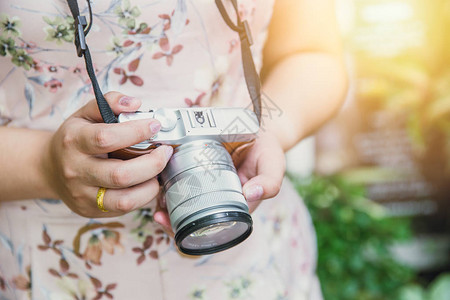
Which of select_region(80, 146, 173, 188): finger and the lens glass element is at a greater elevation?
select_region(80, 146, 173, 188): finger

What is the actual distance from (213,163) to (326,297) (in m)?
0.92

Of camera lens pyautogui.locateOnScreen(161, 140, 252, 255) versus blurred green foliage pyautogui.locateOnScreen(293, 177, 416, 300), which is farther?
blurred green foliage pyautogui.locateOnScreen(293, 177, 416, 300)

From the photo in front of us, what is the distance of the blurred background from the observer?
125cm

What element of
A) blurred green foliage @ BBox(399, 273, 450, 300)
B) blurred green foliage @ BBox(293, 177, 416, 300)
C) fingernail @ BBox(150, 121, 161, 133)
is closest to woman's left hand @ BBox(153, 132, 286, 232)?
fingernail @ BBox(150, 121, 161, 133)

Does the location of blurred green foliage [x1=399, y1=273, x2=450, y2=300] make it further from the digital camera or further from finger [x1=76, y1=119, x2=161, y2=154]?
finger [x1=76, y1=119, x2=161, y2=154]

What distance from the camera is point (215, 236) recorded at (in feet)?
1.51

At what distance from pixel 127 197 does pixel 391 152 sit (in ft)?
4.53

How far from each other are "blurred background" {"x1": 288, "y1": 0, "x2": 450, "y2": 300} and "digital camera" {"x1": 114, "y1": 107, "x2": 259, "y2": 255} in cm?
83

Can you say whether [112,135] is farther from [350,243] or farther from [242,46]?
[350,243]

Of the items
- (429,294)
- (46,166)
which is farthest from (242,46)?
(429,294)

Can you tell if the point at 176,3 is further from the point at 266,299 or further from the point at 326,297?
the point at 326,297

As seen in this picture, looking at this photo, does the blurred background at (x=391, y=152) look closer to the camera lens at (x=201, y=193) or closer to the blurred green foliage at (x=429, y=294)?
the blurred green foliage at (x=429, y=294)

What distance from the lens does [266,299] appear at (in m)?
0.58

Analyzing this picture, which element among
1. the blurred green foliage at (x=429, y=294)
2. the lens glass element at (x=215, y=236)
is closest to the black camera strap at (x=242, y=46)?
the lens glass element at (x=215, y=236)
